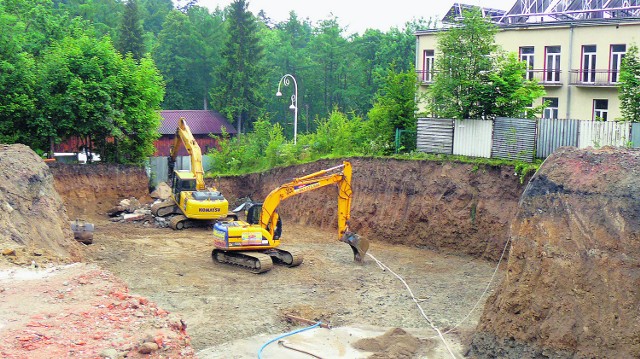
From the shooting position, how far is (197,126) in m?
56.4

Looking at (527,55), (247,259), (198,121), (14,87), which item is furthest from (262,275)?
(198,121)

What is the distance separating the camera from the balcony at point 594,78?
3403 cm

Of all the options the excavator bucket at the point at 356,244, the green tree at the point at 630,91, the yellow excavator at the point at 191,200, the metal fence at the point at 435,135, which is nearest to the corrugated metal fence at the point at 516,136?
the metal fence at the point at 435,135

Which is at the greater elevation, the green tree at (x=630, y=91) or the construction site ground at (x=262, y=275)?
the green tree at (x=630, y=91)

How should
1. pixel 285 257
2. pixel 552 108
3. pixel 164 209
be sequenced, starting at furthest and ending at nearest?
1. pixel 552 108
2. pixel 164 209
3. pixel 285 257

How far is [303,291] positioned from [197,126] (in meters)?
36.6

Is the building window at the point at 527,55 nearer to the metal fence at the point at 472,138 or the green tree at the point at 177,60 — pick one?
the metal fence at the point at 472,138

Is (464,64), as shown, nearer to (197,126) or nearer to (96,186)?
(96,186)

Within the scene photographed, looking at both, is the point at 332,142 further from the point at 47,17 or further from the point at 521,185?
the point at 47,17

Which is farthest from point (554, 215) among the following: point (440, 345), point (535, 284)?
point (440, 345)

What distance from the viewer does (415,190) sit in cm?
2867

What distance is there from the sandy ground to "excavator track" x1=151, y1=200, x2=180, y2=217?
2694mm

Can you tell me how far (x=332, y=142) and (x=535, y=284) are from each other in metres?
20.3

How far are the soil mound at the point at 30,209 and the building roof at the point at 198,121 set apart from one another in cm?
2996
